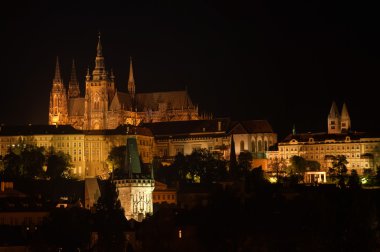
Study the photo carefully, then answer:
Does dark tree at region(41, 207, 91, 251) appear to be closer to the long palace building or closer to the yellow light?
the yellow light

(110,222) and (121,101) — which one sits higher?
(121,101)

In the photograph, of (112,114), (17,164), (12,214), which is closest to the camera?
(12,214)

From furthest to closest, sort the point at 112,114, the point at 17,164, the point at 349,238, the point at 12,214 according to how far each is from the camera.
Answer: the point at 112,114 < the point at 17,164 < the point at 12,214 < the point at 349,238

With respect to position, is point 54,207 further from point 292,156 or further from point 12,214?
point 292,156

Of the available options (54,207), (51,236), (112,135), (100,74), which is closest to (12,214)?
(54,207)

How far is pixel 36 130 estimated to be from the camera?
575 ft

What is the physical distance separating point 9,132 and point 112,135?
1168 centimetres

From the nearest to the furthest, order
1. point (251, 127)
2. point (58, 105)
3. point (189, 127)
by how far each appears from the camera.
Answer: point (251, 127), point (189, 127), point (58, 105)

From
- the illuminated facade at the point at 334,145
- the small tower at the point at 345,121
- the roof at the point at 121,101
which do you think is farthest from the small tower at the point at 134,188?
the roof at the point at 121,101

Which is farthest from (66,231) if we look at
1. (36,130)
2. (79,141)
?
(36,130)

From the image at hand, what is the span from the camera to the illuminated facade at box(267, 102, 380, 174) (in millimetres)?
170125

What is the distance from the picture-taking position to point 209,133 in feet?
592

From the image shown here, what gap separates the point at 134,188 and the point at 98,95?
76.4 meters

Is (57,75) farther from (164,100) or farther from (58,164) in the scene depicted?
(58,164)
